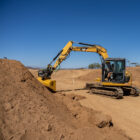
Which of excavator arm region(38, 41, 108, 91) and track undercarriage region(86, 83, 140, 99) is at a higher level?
excavator arm region(38, 41, 108, 91)

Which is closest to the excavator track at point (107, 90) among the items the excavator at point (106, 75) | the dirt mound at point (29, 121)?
the excavator at point (106, 75)

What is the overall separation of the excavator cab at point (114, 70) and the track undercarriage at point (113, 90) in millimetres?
639

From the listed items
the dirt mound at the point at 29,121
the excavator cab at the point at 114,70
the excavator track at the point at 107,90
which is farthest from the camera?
the excavator cab at the point at 114,70

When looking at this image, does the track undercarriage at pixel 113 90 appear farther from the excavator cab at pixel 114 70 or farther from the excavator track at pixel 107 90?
the excavator cab at pixel 114 70

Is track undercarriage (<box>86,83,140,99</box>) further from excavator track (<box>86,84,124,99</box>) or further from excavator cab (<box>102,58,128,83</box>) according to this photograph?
excavator cab (<box>102,58,128,83</box>)

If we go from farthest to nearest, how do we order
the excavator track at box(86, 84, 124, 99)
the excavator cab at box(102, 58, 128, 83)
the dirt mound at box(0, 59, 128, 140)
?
the excavator cab at box(102, 58, 128, 83), the excavator track at box(86, 84, 124, 99), the dirt mound at box(0, 59, 128, 140)

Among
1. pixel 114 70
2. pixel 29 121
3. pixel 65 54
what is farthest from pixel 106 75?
pixel 29 121

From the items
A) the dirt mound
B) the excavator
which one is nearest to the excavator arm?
the excavator

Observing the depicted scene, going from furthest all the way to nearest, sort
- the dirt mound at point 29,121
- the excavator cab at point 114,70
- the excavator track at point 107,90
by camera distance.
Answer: the excavator cab at point 114,70
the excavator track at point 107,90
the dirt mound at point 29,121

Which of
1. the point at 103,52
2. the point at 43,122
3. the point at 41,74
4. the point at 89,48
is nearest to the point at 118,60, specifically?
the point at 103,52

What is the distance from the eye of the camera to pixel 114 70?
32.2 feet

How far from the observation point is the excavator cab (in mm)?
9594

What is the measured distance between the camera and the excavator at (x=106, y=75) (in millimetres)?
9445

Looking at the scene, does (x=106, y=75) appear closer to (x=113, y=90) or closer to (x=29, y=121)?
(x=113, y=90)
